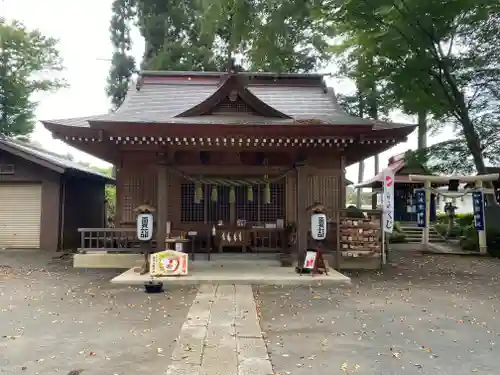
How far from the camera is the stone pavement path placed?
3.80 metres

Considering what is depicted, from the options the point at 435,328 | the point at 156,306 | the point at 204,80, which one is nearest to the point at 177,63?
the point at 204,80

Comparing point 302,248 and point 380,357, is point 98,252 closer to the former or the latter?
point 302,248

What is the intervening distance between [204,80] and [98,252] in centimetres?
667

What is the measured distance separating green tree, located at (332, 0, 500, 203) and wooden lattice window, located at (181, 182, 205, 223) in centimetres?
616

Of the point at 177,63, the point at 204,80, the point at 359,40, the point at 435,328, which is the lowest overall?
the point at 435,328

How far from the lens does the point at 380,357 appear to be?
4.19m

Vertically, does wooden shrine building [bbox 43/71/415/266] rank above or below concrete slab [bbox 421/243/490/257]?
above

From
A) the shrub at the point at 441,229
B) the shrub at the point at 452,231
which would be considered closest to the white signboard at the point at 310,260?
the shrub at the point at 452,231

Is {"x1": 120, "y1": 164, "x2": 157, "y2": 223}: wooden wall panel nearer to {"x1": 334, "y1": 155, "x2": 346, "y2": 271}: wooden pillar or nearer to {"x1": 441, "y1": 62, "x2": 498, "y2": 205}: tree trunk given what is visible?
{"x1": 334, "y1": 155, "x2": 346, "y2": 271}: wooden pillar

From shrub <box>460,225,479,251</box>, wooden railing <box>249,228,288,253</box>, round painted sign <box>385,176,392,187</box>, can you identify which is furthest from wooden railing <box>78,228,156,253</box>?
shrub <box>460,225,479,251</box>

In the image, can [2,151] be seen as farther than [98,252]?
Yes

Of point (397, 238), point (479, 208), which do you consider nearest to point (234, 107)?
point (479, 208)

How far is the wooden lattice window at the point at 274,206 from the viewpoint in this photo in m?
11.0

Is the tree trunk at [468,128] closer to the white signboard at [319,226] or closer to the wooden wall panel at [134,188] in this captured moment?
the white signboard at [319,226]
